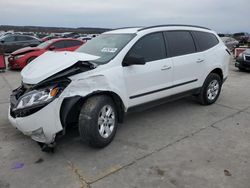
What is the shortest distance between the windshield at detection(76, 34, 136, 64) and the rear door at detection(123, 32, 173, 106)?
21 cm

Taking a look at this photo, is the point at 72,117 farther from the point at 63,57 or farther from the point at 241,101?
the point at 241,101

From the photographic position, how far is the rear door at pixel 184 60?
438cm

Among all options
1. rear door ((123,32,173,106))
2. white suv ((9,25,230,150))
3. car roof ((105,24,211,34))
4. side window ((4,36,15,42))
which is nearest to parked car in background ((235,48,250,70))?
white suv ((9,25,230,150))

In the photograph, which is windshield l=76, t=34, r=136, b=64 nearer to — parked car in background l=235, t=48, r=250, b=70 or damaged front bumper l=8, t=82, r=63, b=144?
damaged front bumper l=8, t=82, r=63, b=144

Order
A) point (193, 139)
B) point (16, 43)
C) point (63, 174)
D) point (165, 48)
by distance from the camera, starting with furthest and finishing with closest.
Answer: point (16, 43)
point (165, 48)
point (193, 139)
point (63, 174)

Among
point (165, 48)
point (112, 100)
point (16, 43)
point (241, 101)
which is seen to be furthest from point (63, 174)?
point (16, 43)

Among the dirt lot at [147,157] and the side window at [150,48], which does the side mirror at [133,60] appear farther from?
the dirt lot at [147,157]

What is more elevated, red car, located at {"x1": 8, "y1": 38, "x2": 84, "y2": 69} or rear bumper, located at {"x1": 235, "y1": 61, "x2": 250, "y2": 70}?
red car, located at {"x1": 8, "y1": 38, "x2": 84, "y2": 69}

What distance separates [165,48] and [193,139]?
1.68 m

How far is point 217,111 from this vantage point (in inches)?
198

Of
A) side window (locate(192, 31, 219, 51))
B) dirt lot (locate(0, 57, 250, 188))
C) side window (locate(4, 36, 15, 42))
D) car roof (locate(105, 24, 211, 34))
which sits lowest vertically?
dirt lot (locate(0, 57, 250, 188))

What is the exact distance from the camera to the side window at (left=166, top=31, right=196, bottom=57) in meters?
4.37

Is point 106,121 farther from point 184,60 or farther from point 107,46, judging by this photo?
point 184,60

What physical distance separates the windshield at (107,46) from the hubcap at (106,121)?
0.73 metres
